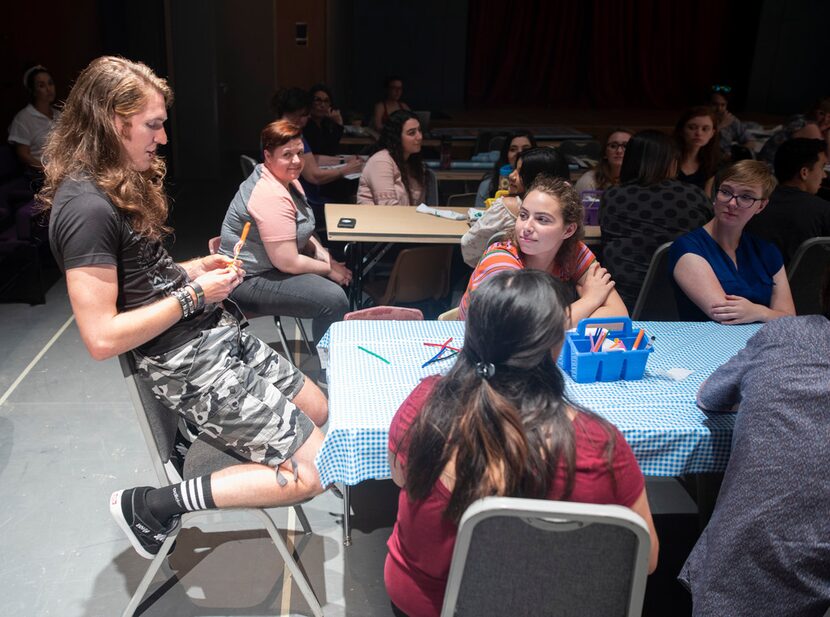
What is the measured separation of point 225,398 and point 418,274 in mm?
1588

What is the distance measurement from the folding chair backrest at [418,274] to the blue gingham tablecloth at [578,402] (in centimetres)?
104

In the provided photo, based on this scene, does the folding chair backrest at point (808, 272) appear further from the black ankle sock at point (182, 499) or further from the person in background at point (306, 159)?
the person in background at point (306, 159)

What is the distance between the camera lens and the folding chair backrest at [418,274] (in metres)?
3.26

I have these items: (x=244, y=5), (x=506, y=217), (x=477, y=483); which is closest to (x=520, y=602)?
(x=477, y=483)

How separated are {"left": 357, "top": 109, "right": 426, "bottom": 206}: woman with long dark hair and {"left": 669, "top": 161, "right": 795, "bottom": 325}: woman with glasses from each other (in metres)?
1.95

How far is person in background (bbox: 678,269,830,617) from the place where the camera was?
1417 millimetres

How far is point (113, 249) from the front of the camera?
1.70 m

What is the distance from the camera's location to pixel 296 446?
6.44 feet

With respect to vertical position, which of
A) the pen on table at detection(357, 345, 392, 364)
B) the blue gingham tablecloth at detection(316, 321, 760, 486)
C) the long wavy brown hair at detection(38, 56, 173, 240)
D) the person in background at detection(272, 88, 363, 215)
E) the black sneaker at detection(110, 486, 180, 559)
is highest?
the long wavy brown hair at detection(38, 56, 173, 240)

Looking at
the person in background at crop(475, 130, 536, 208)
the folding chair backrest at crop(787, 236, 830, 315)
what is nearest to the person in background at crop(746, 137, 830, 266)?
the folding chair backrest at crop(787, 236, 830, 315)

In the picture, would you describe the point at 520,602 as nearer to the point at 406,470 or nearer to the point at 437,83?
the point at 406,470

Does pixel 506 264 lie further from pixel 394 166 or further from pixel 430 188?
pixel 430 188

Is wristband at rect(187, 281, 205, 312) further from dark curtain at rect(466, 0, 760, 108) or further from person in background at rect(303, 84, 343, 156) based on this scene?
dark curtain at rect(466, 0, 760, 108)

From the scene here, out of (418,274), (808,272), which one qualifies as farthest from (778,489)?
(418,274)
